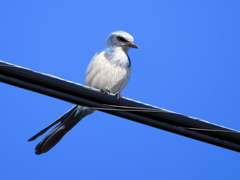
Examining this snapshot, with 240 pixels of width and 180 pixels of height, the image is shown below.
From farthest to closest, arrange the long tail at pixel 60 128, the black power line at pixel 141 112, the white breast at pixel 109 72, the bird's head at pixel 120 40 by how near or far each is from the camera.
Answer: the bird's head at pixel 120 40, the white breast at pixel 109 72, the long tail at pixel 60 128, the black power line at pixel 141 112

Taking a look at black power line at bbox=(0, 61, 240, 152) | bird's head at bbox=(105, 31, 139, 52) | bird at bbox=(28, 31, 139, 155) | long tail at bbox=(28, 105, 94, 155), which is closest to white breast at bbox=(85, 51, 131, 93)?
bird at bbox=(28, 31, 139, 155)

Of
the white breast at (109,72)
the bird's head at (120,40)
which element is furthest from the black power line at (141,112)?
the bird's head at (120,40)

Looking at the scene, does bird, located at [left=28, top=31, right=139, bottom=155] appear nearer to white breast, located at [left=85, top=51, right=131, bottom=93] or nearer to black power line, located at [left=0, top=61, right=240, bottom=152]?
white breast, located at [left=85, top=51, right=131, bottom=93]

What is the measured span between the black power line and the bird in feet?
8.55

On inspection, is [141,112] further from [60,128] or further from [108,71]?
[108,71]

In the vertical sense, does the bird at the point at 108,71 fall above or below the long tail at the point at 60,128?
above

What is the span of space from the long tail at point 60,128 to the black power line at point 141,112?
137cm

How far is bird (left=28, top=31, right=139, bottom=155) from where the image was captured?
22.1 ft

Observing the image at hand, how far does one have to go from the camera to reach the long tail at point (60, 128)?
5745 mm

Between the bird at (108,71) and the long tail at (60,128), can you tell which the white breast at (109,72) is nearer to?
the bird at (108,71)

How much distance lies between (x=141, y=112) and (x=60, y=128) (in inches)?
108

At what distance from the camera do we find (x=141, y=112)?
12.6 feet

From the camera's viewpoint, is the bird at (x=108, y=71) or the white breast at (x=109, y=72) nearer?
the bird at (x=108, y=71)

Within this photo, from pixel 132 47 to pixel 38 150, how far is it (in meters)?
2.99
